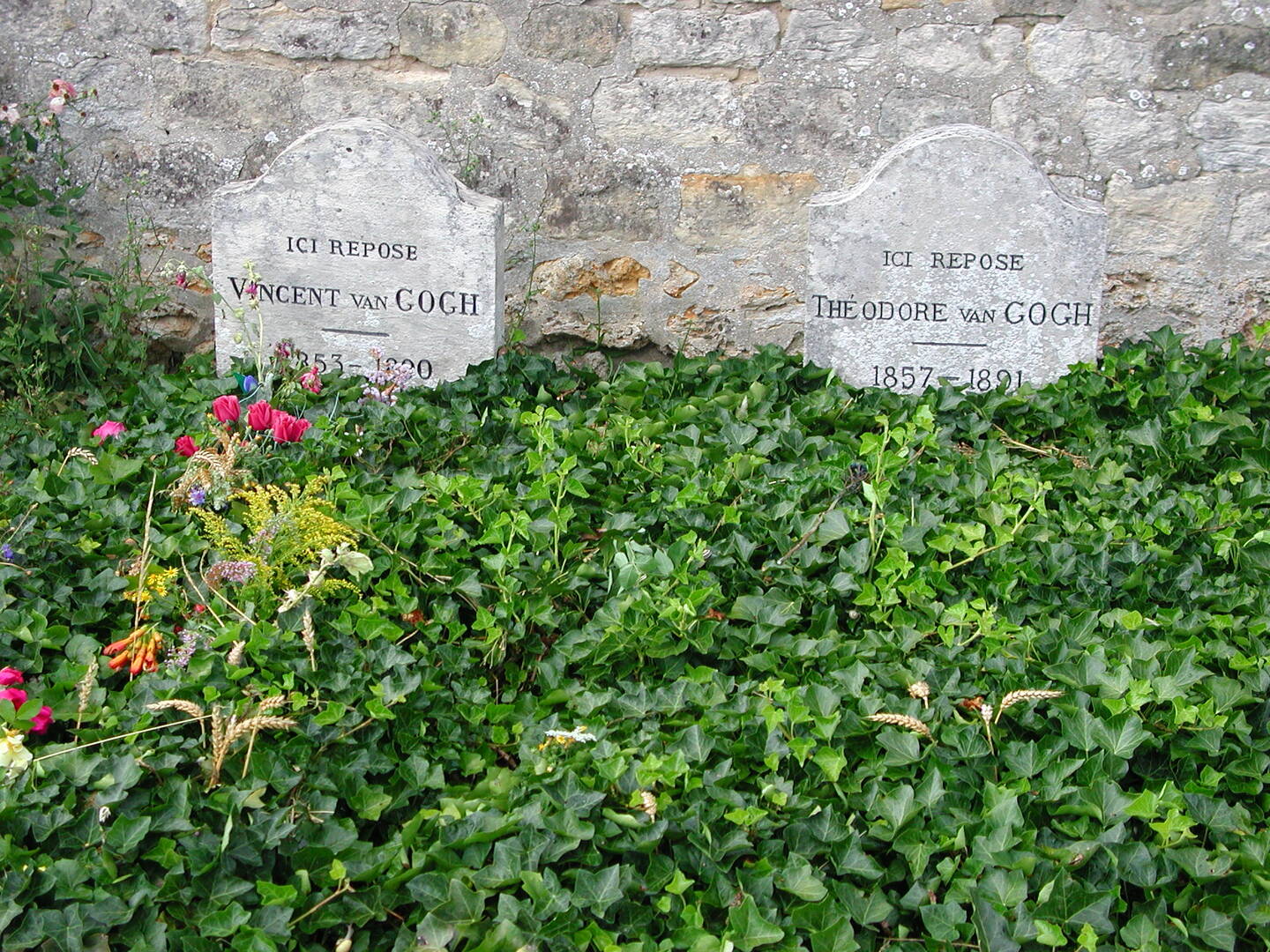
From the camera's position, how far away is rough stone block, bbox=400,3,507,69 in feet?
14.0

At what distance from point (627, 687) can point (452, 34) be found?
9.55ft

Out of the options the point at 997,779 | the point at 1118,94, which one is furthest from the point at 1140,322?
the point at 997,779

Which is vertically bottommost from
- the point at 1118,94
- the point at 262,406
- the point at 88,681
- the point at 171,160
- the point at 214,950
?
the point at 214,950

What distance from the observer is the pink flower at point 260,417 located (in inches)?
117

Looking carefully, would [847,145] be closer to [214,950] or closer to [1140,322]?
[1140,322]

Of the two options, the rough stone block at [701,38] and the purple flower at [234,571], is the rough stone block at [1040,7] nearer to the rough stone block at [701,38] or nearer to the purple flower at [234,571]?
the rough stone block at [701,38]

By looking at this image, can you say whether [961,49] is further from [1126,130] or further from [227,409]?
[227,409]

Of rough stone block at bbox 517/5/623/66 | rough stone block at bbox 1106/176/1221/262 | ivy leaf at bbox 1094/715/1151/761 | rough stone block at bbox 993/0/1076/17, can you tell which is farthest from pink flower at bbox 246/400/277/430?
rough stone block at bbox 1106/176/1221/262

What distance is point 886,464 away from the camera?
2.95 m

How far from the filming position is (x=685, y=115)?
14.1ft

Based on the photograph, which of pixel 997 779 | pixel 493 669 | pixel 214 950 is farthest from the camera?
pixel 493 669

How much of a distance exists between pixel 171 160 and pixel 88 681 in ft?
9.49

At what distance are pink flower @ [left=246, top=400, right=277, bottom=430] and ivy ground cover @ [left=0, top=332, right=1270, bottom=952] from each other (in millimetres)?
59

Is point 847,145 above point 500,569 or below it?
above
